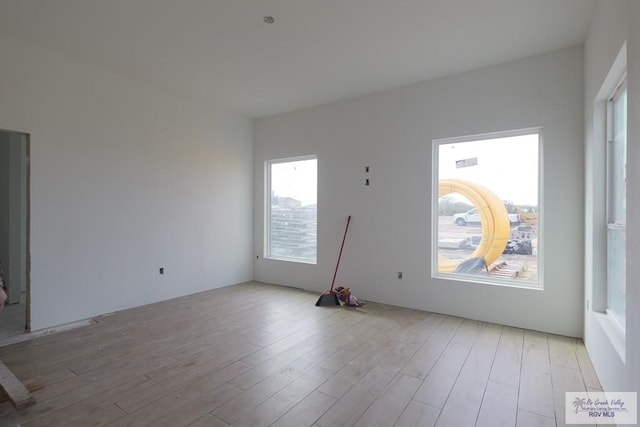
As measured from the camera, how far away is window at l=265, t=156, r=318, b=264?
18.0ft

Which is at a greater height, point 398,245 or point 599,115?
point 599,115

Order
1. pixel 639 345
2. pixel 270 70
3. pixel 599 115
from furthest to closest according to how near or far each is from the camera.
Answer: pixel 270 70
pixel 599 115
pixel 639 345

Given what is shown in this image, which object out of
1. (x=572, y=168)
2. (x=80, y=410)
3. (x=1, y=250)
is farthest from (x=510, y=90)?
(x=1, y=250)

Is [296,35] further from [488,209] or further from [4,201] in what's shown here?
[4,201]

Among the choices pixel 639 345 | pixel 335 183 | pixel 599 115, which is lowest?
pixel 639 345

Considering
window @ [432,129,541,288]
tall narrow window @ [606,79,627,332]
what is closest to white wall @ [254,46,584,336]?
window @ [432,129,541,288]

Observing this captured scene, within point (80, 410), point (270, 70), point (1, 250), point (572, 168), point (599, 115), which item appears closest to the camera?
point (80, 410)

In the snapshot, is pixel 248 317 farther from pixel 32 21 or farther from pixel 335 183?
pixel 32 21

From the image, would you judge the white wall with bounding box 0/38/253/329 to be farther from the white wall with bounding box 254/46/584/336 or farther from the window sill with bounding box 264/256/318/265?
the white wall with bounding box 254/46/584/336

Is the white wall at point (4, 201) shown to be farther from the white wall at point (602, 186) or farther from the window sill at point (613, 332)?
the window sill at point (613, 332)

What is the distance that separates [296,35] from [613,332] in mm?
3548

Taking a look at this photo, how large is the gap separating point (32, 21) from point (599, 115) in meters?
5.09

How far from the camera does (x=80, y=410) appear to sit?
2.12m

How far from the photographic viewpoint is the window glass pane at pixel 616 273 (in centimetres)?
229
